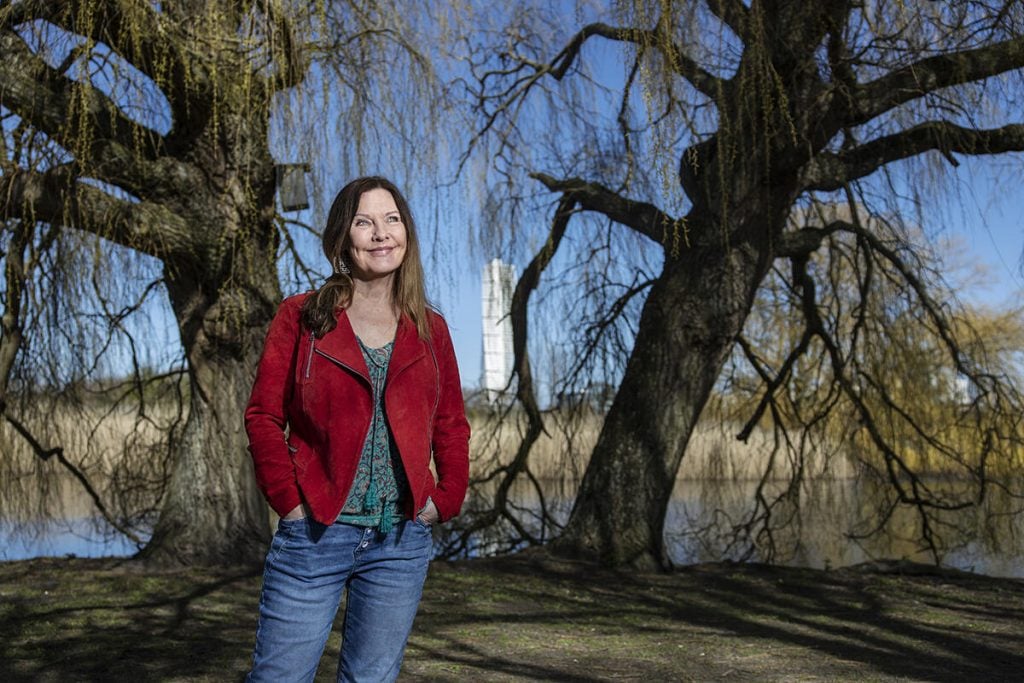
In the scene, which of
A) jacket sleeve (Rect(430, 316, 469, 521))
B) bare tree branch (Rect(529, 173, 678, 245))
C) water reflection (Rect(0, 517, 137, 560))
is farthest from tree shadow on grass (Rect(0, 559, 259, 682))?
bare tree branch (Rect(529, 173, 678, 245))

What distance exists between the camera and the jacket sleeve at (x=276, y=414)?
2230mm

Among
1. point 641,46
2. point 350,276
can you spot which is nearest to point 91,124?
point 641,46

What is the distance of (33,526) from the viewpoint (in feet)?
21.8

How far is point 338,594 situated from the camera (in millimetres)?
2307

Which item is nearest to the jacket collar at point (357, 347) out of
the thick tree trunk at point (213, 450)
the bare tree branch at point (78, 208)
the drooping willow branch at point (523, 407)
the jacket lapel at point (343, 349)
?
the jacket lapel at point (343, 349)

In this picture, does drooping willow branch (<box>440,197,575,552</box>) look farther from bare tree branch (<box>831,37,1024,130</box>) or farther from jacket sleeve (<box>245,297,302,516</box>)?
jacket sleeve (<box>245,297,302,516</box>)

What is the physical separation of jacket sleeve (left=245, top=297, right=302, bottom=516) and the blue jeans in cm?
7

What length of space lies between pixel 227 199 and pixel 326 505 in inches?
170

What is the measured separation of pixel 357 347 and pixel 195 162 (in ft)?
Answer: 14.0

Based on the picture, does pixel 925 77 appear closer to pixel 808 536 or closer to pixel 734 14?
pixel 734 14

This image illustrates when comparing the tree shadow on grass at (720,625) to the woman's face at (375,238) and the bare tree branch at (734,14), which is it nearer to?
the woman's face at (375,238)

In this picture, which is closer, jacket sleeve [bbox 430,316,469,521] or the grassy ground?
jacket sleeve [bbox 430,316,469,521]

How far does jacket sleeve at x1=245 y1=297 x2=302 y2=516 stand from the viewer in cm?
223

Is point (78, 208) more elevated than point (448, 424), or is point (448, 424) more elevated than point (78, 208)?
point (78, 208)
